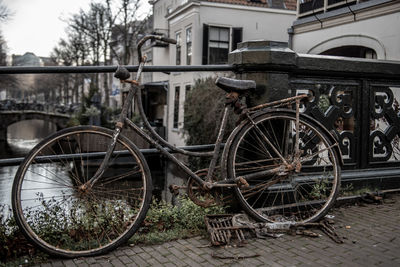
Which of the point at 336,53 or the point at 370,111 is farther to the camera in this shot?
the point at 336,53

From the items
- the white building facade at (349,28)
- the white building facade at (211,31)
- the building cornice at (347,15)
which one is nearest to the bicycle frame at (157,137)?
the white building facade at (349,28)

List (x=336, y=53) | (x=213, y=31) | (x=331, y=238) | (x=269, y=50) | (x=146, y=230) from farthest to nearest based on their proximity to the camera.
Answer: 1. (x=213, y=31)
2. (x=336, y=53)
3. (x=269, y=50)
4. (x=146, y=230)
5. (x=331, y=238)

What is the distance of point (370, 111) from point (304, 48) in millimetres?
10882

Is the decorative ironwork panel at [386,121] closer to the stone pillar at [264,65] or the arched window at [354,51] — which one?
the stone pillar at [264,65]

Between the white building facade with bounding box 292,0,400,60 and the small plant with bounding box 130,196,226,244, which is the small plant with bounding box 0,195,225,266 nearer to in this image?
the small plant with bounding box 130,196,226,244

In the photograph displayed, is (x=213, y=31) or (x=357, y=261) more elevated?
(x=213, y=31)

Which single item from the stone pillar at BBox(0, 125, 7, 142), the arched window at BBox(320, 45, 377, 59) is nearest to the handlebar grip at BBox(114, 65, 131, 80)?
the arched window at BBox(320, 45, 377, 59)

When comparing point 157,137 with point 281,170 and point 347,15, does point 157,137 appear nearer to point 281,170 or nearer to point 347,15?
point 281,170

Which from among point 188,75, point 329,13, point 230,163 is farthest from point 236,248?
point 188,75

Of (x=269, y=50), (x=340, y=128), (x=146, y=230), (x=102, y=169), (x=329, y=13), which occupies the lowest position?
(x=146, y=230)

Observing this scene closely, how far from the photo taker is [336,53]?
14.4 metres

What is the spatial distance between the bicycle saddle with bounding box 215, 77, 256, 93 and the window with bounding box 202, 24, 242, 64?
58.1 ft

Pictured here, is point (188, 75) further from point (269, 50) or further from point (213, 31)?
point (269, 50)

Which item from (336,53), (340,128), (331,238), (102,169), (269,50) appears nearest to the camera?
(102,169)
